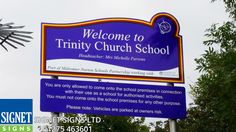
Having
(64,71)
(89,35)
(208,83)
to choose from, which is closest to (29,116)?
(64,71)

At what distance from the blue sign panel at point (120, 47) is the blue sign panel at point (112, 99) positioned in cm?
29

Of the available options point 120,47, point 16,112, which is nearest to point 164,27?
point 120,47

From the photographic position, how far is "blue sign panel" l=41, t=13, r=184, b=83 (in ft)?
49.2

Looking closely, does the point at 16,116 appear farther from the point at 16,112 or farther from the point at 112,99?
the point at 112,99

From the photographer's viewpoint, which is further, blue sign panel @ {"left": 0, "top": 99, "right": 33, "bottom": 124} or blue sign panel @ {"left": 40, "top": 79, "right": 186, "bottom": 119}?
blue sign panel @ {"left": 40, "top": 79, "right": 186, "bottom": 119}

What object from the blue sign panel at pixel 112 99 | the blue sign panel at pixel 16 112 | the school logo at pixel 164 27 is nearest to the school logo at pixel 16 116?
the blue sign panel at pixel 16 112

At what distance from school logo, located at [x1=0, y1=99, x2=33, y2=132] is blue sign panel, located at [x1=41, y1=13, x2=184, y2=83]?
102 centimetres

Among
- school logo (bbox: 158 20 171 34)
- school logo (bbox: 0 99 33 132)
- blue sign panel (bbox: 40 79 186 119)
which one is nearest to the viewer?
school logo (bbox: 0 99 33 132)

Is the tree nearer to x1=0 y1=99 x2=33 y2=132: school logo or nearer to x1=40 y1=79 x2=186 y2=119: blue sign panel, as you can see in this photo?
x1=40 y1=79 x2=186 y2=119: blue sign panel

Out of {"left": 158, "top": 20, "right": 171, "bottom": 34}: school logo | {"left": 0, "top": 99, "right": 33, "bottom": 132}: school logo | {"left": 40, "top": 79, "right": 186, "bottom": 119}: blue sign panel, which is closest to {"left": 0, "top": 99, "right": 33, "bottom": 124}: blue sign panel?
{"left": 0, "top": 99, "right": 33, "bottom": 132}: school logo

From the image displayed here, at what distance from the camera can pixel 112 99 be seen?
49.3ft

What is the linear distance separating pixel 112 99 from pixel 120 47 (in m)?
1.51

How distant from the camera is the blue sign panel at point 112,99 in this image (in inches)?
574

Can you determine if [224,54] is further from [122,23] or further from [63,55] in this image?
[63,55]
